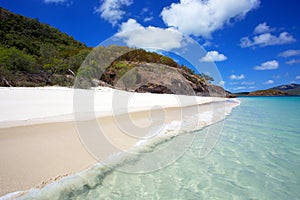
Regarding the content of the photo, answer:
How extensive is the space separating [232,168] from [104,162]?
2.74 m

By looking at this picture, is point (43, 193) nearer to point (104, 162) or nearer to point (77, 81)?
point (104, 162)

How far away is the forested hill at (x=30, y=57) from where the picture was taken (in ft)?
47.5

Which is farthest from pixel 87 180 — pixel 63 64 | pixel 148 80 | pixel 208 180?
pixel 148 80

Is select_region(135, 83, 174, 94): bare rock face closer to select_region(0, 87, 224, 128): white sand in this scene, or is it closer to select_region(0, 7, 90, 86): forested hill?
select_region(0, 7, 90, 86): forested hill

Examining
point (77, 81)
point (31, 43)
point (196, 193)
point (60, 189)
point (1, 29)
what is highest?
point (1, 29)

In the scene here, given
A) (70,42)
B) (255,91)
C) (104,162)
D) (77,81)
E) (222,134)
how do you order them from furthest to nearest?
(255,91), (70,42), (77,81), (222,134), (104,162)

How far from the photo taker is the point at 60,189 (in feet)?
8.63

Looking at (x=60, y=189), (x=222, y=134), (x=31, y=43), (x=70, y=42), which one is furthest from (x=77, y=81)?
(x=70, y=42)

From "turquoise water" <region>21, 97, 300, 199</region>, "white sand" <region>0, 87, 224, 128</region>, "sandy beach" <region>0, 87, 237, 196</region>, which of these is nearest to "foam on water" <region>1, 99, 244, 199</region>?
"turquoise water" <region>21, 97, 300, 199</region>

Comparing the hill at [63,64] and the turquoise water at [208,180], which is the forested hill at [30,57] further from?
the turquoise water at [208,180]

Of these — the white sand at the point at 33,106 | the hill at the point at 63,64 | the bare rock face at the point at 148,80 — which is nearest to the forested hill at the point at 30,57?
the hill at the point at 63,64

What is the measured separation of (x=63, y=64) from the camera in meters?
19.5

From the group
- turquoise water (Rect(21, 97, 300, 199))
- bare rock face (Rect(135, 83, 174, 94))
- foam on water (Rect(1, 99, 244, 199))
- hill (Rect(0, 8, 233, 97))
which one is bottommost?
turquoise water (Rect(21, 97, 300, 199))

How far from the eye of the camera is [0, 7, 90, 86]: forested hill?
47.5ft
